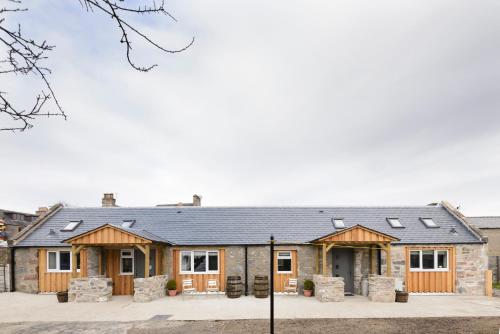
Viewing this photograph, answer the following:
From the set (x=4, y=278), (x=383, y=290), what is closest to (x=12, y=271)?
(x=4, y=278)

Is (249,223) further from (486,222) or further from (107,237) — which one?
(486,222)

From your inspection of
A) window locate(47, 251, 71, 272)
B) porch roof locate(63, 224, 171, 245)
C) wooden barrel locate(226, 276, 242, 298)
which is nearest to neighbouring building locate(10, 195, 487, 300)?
window locate(47, 251, 71, 272)

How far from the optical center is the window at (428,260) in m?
18.4

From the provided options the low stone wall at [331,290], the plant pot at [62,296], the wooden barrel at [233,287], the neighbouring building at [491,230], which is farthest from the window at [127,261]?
the neighbouring building at [491,230]

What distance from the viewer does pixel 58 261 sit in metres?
18.9

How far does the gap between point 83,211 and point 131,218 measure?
10.6 feet

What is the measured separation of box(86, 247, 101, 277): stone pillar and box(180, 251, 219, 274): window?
4031 millimetres

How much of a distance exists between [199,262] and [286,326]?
7.98 metres

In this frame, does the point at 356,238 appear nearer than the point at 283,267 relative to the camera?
Yes

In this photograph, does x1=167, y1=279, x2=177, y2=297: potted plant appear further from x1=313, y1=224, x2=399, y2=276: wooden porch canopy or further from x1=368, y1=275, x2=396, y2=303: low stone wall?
x1=368, y1=275, x2=396, y2=303: low stone wall

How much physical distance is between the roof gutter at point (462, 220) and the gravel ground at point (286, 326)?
22.8 feet

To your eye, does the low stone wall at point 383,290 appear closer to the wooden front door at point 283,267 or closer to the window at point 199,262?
the wooden front door at point 283,267

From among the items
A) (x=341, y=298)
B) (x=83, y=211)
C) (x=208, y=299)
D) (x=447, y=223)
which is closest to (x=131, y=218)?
(x=83, y=211)

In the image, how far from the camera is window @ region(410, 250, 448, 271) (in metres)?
18.4
